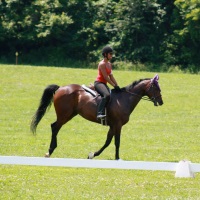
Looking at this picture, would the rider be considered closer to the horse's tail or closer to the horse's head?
the horse's head

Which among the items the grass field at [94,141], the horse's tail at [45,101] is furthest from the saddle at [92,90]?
the grass field at [94,141]

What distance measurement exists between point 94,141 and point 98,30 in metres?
38.0

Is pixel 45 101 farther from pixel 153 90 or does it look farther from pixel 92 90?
pixel 153 90

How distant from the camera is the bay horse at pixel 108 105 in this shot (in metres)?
16.0

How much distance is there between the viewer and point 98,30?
5775cm

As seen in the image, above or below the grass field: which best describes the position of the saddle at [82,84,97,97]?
above

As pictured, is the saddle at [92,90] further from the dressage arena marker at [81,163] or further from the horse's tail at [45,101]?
the dressage arena marker at [81,163]

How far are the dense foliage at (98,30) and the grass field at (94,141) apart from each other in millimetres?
11710

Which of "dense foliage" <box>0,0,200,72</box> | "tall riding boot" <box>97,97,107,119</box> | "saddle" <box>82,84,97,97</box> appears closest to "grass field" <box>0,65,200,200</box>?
"tall riding boot" <box>97,97,107,119</box>

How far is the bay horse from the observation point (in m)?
16.0

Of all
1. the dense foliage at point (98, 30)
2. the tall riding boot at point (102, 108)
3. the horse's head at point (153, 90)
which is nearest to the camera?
the tall riding boot at point (102, 108)

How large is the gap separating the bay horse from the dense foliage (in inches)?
1446

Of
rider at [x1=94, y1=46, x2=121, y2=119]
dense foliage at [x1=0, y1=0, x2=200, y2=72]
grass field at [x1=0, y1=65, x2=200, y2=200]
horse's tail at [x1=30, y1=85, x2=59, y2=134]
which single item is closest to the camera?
grass field at [x1=0, y1=65, x2=200, y2=200]

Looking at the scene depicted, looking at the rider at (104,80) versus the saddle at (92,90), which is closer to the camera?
the rider at (104,80)
